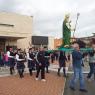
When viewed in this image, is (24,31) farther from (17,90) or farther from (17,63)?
(17,90)

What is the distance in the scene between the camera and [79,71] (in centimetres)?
1066

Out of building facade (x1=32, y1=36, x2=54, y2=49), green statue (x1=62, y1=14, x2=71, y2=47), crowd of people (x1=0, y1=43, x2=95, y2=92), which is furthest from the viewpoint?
building facade (x1=32, y1=36, x2=54, y2=49)

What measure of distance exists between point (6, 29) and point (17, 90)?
118ft

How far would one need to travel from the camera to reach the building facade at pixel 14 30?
4588 cm

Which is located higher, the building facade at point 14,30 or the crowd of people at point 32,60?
the building facade at point 14,30

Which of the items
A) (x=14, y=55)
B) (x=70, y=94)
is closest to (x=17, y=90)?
(x=70, y=94)

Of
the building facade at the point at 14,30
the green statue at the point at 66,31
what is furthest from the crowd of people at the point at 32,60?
the building facade at the point at 14,30

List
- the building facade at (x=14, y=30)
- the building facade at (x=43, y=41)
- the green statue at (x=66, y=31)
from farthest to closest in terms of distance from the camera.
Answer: the building facade at (x=43, y=41)
the building facade at (x=14, y=30)
the green statue at (x=66, y=31)

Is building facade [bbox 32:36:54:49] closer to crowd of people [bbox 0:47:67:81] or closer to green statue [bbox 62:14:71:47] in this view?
green statue [bbox 62:14:71:47]

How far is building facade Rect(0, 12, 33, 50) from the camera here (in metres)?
45.9

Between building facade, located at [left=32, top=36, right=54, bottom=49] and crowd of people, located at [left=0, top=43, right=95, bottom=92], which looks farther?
building facade, located at [left=32, top=36, right=54, bottom=49]

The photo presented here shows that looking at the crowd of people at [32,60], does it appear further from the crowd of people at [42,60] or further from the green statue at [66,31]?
the green statue at [66,31]

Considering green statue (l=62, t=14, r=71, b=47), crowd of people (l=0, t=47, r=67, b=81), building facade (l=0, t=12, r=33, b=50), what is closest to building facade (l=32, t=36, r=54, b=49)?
building facade (l=0, t=12, r=33, b=50)

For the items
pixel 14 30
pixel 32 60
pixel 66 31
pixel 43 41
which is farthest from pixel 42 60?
pixel 43 41
